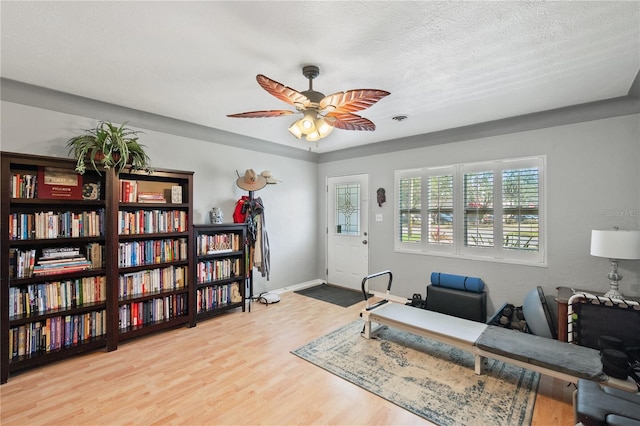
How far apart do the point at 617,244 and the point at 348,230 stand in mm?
3462

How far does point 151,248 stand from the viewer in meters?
3.31

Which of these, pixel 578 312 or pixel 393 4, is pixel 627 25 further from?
pixel 578 312

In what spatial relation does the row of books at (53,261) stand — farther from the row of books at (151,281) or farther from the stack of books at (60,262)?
the row of books at (151,281)

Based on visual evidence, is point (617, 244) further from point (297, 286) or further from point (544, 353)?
point (297, 286)

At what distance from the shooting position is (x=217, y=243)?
3932 millimetres

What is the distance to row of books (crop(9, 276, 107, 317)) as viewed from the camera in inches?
98.9

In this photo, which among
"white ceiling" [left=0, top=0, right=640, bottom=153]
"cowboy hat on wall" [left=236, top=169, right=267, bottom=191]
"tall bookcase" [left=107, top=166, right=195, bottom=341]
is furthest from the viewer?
"cowboy hat on wall" [left=236, top=169, right=267, bottom=191]

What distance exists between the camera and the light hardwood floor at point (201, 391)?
1.99 m

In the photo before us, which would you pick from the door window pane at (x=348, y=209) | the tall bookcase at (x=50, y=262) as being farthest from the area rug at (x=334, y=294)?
the tall bookcase at (x=50, y=262)

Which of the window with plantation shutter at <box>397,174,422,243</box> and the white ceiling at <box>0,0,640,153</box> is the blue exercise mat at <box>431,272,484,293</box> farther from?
the white ceiling at <box>0,0,640,153</box>

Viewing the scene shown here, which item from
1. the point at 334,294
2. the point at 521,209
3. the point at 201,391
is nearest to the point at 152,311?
the point at 201,391

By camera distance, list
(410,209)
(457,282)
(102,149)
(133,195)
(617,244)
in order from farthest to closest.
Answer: (410,209)
(457,282)
(133,195)
(102,149)
(617,244)

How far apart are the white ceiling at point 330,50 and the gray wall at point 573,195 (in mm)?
407

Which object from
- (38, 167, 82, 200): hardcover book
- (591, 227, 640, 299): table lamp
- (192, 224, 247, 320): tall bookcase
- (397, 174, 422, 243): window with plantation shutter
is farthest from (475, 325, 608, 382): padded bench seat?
(38, 167, 82, 200): hardcover book
